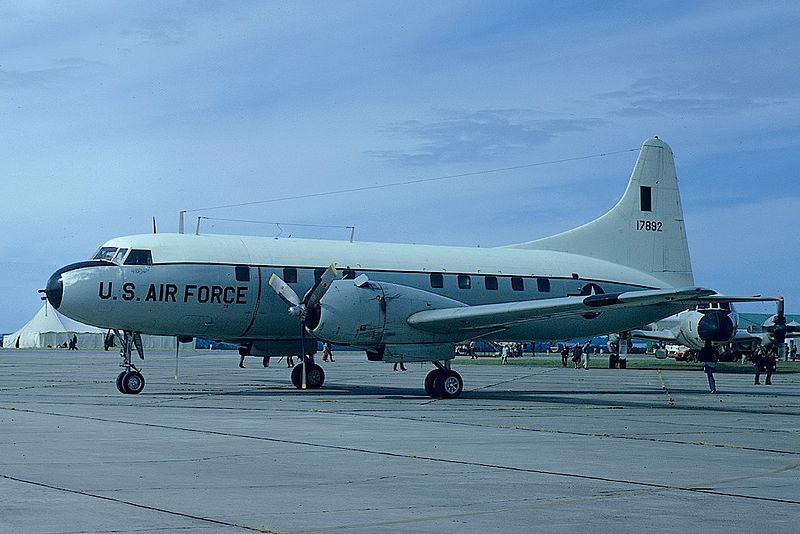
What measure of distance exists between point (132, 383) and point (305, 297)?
4.78 m

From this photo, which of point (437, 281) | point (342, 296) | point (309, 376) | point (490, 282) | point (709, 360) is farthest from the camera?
point (709, 360)

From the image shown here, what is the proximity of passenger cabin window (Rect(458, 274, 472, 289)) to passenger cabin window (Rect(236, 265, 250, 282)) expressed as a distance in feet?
20.6

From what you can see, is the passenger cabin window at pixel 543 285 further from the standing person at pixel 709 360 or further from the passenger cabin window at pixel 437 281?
the standing person at pixel 709 360

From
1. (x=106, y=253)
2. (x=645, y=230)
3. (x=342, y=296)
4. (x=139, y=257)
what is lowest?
(x=342, y=296)

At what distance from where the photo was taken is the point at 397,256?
28453 mm

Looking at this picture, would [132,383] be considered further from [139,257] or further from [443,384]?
[443,384]

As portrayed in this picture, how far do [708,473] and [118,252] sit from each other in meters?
17.5

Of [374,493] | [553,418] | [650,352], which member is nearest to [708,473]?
[374,493]

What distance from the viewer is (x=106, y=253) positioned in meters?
25.4

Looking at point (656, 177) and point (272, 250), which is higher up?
point (656, 177)

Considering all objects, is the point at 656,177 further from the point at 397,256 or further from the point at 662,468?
the point at 662,468

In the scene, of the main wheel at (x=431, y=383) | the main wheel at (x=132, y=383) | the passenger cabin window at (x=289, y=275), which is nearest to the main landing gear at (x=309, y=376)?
the passenger cabin window at (x=289, y=275)

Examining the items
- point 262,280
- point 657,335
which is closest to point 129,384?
point 262,280

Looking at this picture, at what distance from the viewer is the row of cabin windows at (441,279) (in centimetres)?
2609
